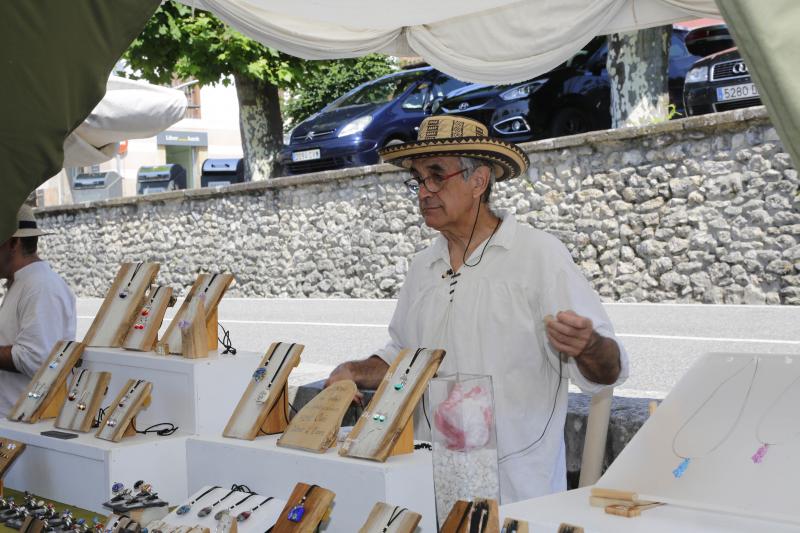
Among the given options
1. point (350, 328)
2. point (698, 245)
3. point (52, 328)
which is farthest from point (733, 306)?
point (52, 328)

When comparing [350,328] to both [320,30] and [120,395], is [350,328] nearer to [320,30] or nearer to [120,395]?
[320,30]

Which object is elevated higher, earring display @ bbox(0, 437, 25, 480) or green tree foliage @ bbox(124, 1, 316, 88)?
green tree foliage @ bbox(124, 1, 316, 88)

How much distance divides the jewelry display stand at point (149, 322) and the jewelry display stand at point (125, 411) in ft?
1.11

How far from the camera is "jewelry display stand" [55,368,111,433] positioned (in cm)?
287

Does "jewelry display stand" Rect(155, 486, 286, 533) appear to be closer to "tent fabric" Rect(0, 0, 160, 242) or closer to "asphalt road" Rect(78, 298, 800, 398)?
"tent fabric" Rect(0, 0, 160, 242)

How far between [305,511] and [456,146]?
1.47 metres

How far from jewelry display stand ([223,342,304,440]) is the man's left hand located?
0.67 meters

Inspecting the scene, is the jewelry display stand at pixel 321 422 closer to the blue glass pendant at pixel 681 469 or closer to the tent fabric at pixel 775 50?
the blue glass pendant at pixel 681 469

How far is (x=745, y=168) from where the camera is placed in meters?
8.88

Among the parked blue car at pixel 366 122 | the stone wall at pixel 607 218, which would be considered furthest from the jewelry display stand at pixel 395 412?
the parked blue car at pixel 366 122

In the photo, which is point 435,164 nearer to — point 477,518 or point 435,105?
point 477,518

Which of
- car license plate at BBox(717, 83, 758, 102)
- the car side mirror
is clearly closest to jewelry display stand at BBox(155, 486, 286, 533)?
car license plate at BBox(717, 83, 758, 102)

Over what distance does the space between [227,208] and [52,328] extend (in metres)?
10.2

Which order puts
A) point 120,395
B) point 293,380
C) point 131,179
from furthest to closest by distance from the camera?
point 131,179
point 293,380
point 120,395
